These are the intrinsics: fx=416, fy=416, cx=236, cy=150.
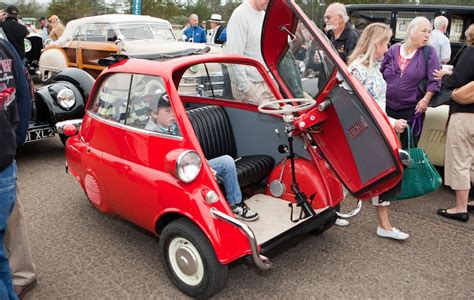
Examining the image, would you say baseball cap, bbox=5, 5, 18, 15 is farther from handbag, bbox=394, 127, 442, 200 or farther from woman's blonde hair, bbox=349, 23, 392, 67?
handbag, bbox=394, 127, 442, 200

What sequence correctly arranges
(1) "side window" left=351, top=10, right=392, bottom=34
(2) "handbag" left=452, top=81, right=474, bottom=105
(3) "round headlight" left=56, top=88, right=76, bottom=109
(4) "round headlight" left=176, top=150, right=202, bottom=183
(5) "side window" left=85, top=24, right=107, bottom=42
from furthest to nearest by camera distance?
1. (5) "side window" left=85, top=24, right=107, bottom=42
2. (1) "side window" left=351, top=10, right=392, bottom=34
3. (3) "round headlight" left=56, top=88, right=76, bottom=109
4. (2) "handbag" left=452, top=81, right=474, bottom=105
5. (4) "round headlight" left=176, top=150, right=202, bottom=183

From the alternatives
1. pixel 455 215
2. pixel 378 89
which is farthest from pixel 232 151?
pixel 455 215

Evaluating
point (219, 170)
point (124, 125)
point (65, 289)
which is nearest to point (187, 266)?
point (219, 170)

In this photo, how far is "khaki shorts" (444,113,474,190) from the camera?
3863mm

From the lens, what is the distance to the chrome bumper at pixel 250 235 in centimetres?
242

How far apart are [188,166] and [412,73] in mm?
2632

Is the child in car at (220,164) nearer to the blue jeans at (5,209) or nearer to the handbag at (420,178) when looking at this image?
the blue jeans at (5,209)

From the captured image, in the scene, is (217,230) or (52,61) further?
(52,61)

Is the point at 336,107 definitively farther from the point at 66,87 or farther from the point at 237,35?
the point at 66,87

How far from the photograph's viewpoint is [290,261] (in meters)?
3.27

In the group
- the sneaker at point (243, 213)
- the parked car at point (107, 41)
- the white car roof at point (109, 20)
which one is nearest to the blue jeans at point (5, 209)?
the sneaker at point (243, 213)

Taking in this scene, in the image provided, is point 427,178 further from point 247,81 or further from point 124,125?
point 124,125

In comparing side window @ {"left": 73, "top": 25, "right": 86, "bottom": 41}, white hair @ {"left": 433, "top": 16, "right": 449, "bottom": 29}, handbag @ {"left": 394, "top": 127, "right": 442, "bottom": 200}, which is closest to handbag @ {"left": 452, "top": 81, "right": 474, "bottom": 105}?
handbag @ {"left": 394, "top": 127, "right": 442, "bottom": 200}

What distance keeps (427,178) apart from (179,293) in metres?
2.08
